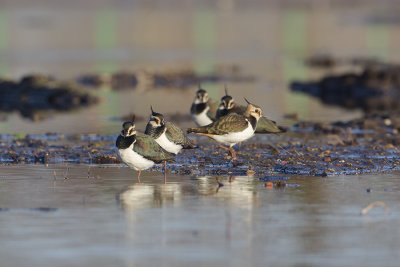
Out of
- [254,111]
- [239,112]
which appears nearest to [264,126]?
[239,112]

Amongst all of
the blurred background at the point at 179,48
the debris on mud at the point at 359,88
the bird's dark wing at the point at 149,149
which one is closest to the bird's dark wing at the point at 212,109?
the blurred background at the point at 179,48

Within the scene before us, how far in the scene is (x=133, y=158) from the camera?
14.6 metres

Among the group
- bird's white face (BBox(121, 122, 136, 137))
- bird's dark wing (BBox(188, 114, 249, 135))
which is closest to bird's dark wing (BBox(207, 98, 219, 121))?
bird's dark wing (BBox(188, 114, 249, 135))

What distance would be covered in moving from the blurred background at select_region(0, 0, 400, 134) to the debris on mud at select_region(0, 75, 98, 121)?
1.47 feet

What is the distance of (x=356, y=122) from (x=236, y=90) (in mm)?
11128

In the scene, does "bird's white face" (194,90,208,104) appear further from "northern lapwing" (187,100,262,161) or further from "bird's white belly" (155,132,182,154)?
"bird's white belly" (155,132,182,154)

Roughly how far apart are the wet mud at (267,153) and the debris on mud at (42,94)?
9.26m

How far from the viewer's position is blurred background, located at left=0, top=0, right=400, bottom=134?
1117 inches

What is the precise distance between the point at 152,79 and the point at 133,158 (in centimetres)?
2284

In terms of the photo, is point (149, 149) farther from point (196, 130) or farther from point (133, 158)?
point (196, 130)

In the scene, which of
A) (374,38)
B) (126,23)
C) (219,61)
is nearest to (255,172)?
(219,61)

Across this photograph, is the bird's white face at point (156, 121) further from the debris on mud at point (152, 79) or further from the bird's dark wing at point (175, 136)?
the debris on mud at point (152, 79)

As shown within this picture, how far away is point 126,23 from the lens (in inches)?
2783

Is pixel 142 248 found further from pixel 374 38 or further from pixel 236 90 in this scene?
pixel 374 38
